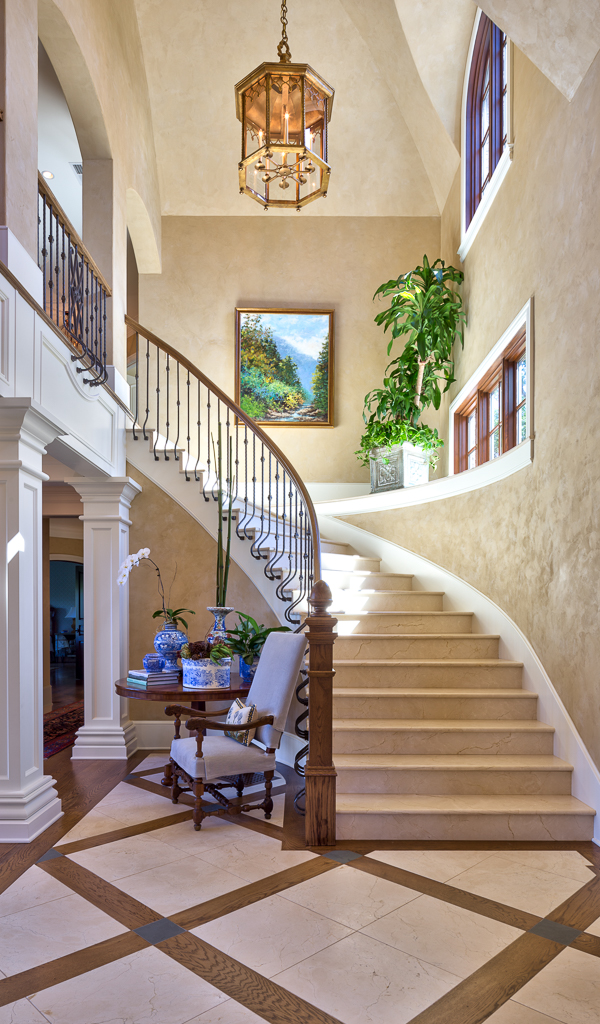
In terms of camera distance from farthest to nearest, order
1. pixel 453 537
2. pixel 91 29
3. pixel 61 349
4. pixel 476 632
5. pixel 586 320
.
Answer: pixel 453 537
pixel 476 632
pixel 91 29
pixel 61 349
pixel 586 320

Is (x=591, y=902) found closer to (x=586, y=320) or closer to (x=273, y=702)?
(x=273, y=702)

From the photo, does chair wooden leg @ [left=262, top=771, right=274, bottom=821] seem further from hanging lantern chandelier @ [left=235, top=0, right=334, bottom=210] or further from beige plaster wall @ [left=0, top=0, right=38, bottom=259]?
hanging lantern chandelier @ [left=235, top=0, right=334, bottom=210]

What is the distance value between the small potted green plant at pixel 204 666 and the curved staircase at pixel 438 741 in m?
0.71

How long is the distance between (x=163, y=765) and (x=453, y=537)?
2922 millimetres

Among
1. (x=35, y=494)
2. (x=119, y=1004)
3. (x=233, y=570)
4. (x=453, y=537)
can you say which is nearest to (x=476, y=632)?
(x=453, y=537)

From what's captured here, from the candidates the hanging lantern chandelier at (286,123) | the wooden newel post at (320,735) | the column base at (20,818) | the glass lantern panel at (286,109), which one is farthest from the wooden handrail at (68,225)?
the column base at (20,818)

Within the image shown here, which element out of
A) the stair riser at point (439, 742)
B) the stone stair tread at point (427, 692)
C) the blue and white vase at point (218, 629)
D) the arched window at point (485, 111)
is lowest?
the stair riser at point (439, 742)

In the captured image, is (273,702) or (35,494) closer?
(35,494)

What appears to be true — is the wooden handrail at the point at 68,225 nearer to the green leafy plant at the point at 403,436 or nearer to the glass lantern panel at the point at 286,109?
the glass lantern panel at the point at 286,109

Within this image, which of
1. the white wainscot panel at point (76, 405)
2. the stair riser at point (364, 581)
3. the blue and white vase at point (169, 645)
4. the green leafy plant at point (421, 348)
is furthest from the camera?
the green leafy plant at point (421, 348)

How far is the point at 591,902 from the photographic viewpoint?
9.58 feet

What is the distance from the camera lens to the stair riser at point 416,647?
4906 millimetres

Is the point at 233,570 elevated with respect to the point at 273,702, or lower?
elevated

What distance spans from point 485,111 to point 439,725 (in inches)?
212
